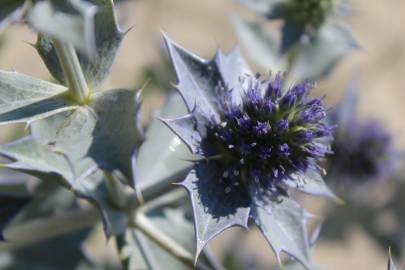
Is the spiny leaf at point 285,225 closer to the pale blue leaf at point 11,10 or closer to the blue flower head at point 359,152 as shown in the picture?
the pale blue leaf at point 11,10

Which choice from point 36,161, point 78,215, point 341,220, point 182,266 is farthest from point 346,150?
point 36,161

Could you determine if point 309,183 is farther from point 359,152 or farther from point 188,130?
point 359,152

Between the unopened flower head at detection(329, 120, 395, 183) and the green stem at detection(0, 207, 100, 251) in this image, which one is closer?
the green stem at detection(0, 207, 100, 251)

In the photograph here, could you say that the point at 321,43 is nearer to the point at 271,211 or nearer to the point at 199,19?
the point at 271,211

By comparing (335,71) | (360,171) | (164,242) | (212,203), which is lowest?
(335,71)

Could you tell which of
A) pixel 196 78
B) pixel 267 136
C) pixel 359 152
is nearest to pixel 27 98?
pixel 196 78

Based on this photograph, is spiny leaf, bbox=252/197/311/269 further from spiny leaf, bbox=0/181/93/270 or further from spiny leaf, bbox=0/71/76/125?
spiny leaf, bbox=0/181/93/270

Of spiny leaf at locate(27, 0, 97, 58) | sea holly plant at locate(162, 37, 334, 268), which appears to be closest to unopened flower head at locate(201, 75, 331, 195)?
sea holly plant at locate(162, 37, 334, 268)
